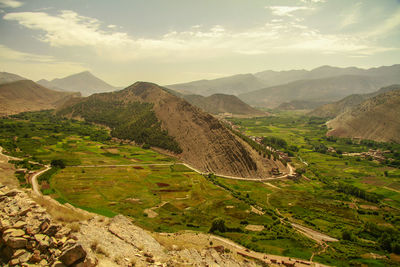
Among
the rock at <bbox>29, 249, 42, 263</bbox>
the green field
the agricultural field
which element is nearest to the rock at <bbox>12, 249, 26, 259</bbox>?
the rock at <bbox>29, 249, 42, 263</bbox>

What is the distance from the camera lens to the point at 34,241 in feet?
50.6

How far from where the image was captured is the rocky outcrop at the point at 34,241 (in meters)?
14.5

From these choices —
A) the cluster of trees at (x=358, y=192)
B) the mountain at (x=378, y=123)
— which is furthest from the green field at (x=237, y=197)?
the mountain at (x=378, y=123)

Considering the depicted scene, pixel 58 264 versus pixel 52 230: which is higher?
pixel 52 230

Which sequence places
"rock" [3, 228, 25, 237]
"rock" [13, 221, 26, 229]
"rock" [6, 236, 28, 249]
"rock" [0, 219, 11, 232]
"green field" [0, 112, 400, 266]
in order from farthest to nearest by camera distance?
"green field" [0, 112, 400, 266]
"rock" [13, 221, 26, 229]
"rock" [0, 219, 11, 232]
"rock" [3, 228, 25, 237]
"rock" [6, 236, 28, 249]

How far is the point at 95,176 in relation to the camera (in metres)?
77.6

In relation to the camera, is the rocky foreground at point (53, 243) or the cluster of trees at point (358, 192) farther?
the cluster of trees at point (358, 192)

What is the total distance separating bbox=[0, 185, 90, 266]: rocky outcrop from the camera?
14461 millimetres

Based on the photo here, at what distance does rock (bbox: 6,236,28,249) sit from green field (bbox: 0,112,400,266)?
110 feet

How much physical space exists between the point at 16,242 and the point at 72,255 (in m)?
3.74

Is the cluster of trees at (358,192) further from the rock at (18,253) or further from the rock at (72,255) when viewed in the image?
the rock at (18,253)

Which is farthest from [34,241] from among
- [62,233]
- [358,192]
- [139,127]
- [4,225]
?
[139,127]

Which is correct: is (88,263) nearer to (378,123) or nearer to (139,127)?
(139,127)

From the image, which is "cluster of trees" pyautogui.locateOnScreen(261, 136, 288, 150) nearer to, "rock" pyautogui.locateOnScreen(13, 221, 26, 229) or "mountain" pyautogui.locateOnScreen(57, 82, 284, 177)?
"mountain" pyautogui.locateOnScreen(57, 82, 284, 177)
